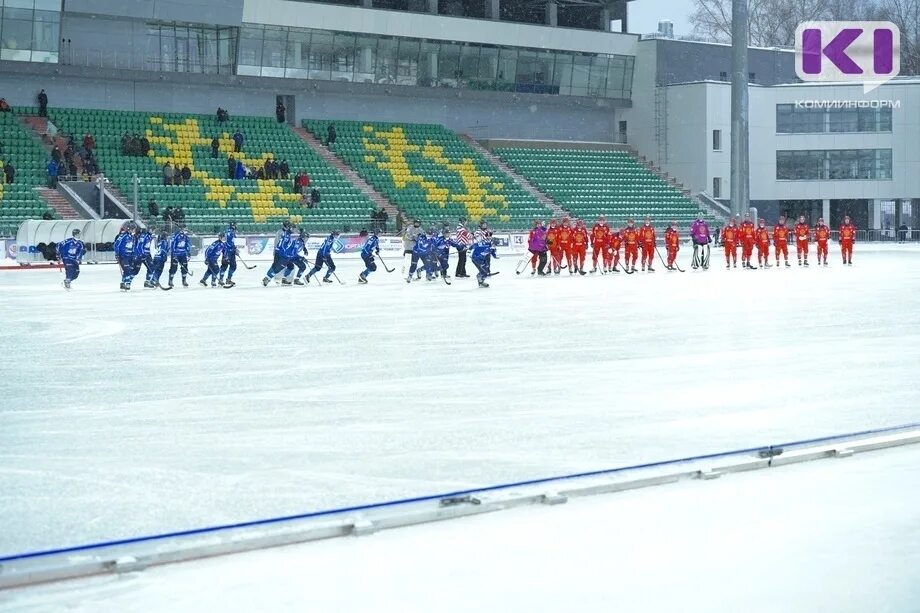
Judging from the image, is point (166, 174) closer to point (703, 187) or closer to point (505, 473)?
point (703, 187)

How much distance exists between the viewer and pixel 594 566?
17.4ft

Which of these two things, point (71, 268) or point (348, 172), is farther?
point (348, 172)

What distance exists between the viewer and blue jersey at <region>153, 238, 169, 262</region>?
27.4m

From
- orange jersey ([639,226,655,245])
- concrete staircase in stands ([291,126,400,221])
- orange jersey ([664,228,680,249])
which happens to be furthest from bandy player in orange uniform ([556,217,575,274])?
concrete staircase in stands ([291,126,400,221])

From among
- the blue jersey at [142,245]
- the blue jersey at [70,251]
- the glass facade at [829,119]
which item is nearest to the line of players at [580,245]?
the blue jersey at [142,245]

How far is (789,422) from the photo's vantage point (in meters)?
8.73

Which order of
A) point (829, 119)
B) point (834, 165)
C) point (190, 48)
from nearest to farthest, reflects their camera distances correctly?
point (190, 48), point (834, 165), point (829, 119)

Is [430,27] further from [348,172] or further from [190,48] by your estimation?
[190,48]

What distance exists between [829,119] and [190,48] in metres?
29.5

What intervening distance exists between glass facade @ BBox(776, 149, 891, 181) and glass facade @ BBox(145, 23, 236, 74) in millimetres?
26050

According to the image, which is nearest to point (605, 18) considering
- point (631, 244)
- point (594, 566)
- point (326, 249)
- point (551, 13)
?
point (551, 13)

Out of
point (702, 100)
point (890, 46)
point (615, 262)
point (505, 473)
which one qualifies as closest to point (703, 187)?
point (702, 100)

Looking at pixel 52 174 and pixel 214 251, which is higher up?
pixel 52 174

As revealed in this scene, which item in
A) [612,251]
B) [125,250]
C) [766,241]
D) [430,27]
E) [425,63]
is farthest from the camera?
[425,63]
